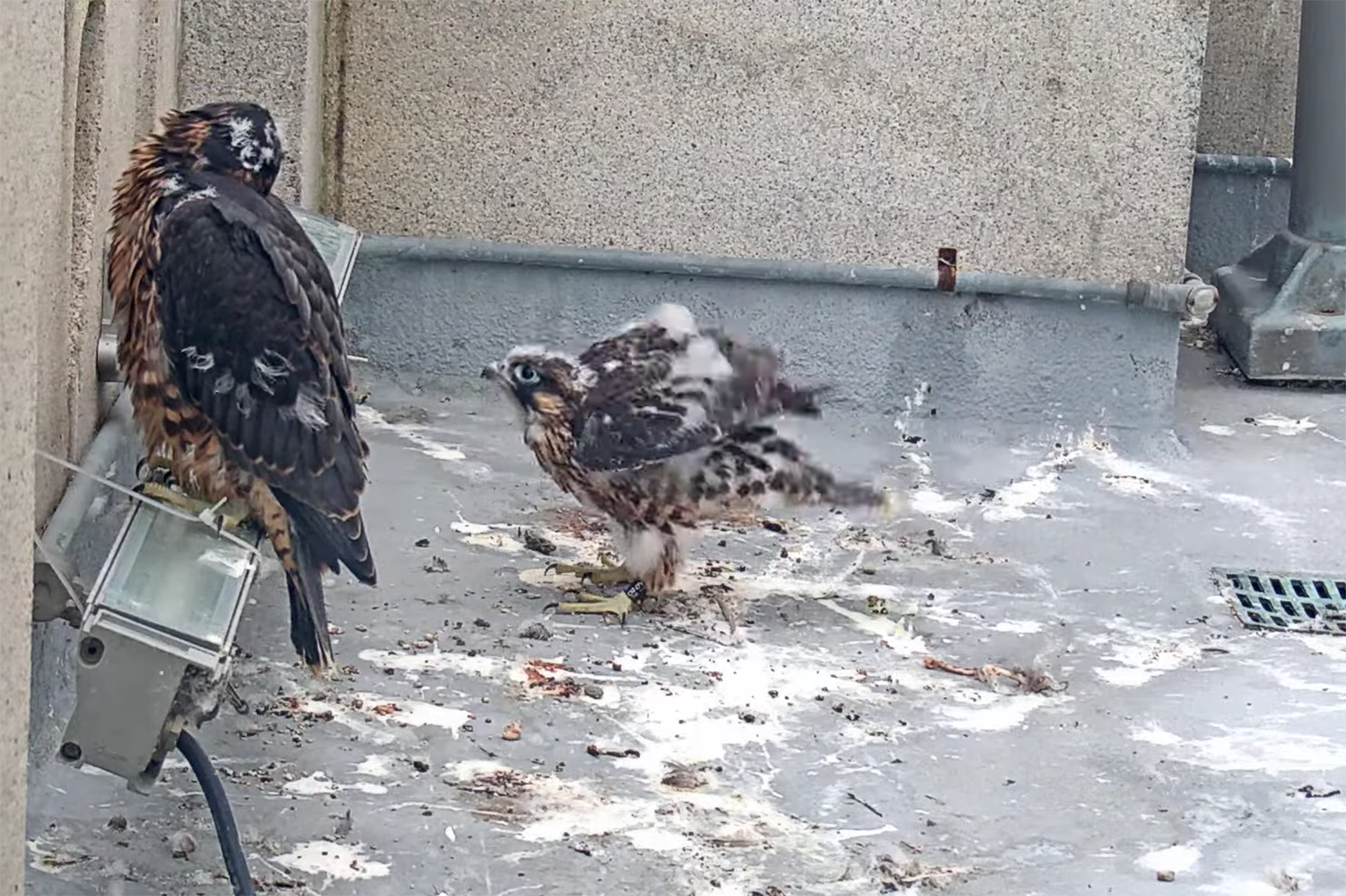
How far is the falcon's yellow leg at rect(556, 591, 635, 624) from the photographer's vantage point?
15.8 ft

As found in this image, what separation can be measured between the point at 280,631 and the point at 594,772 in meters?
0.97

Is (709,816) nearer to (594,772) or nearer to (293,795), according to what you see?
(594,772)

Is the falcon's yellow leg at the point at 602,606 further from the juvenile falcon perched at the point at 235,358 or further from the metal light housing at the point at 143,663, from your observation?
the metal light housing at the point at 143,663

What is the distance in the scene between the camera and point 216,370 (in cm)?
380

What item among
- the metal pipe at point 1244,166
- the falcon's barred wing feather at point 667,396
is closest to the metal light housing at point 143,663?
the falcon's barred wing feather at point 667,396

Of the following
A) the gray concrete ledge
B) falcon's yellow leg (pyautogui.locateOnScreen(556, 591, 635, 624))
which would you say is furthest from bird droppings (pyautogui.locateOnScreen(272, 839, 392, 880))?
the gray concrete ledge

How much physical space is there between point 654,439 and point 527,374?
355mm

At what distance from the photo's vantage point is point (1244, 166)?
27.2 feet

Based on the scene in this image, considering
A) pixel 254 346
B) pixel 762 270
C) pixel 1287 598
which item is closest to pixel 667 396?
pixel 254 346

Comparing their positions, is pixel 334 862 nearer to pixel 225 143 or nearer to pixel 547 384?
pixel 225 143

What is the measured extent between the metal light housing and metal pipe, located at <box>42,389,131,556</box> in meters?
0.37

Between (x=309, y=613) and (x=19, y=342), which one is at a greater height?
(x=19, y=342)

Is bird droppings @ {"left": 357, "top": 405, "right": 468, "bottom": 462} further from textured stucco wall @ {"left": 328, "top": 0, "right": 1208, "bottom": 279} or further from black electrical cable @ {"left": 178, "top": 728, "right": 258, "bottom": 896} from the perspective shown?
black electrical cable @ {"left": 178, "top": 728, "right": 258, "bottom": 896}

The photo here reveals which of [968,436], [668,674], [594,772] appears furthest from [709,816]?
[968,436]
